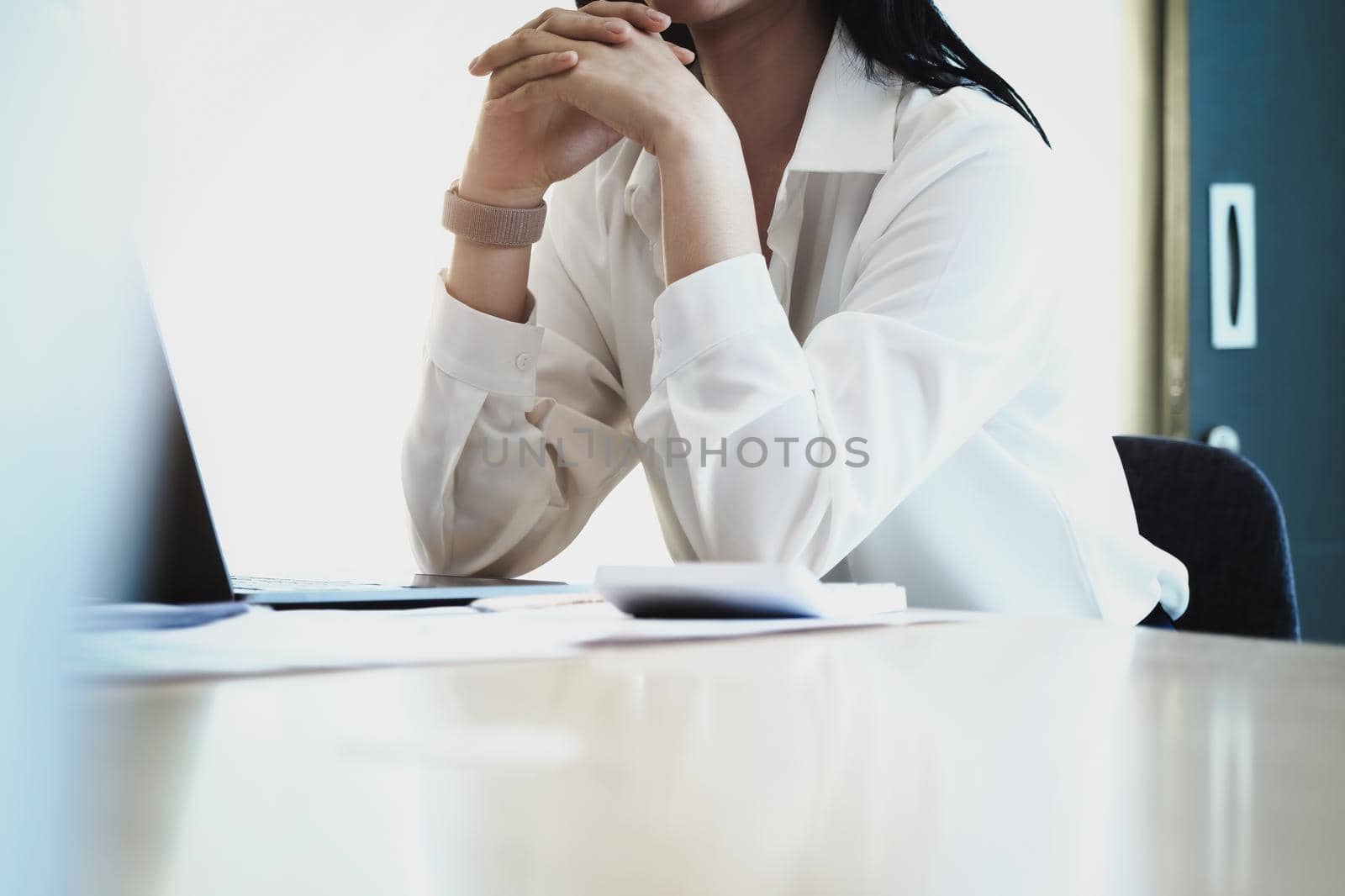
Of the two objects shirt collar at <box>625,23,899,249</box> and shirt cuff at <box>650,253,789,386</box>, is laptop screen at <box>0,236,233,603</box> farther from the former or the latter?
shirt collar at <box>625,23,899,249</box>

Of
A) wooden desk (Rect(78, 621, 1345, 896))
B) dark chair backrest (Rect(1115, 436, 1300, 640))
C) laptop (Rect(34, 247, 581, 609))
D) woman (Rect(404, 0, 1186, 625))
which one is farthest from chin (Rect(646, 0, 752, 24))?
laptop (Rect(34, 247, 581, 609))

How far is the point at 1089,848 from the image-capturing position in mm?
116

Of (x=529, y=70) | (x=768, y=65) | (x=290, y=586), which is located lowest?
(x=290, y=586)

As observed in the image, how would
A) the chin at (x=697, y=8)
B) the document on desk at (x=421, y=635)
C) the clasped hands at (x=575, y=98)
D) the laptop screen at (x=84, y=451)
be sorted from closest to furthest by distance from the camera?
1. the laptop screen at (x=84, y=451)
2. the document on desk at (x=421, y=635)
3. the clasped hands at (x=575, y=98)
4. the chin at (x=697, y=8)

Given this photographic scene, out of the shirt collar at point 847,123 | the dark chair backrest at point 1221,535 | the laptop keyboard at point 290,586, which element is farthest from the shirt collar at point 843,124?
the laptop keyboard at point 290,586

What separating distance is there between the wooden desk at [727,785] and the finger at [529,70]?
29.0 inches

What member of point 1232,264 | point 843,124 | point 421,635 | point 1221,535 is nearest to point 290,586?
point 421,635

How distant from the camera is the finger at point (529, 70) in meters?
0.92

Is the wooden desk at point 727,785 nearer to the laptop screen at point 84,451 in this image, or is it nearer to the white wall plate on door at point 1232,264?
the laptop screen at point 84,451

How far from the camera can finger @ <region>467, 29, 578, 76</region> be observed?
0.94 metres

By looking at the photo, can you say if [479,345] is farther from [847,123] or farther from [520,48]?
[847,123]

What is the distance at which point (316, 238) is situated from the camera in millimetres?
2121

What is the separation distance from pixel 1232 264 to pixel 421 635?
253 cm

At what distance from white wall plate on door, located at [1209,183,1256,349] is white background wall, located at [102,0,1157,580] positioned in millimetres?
1542
